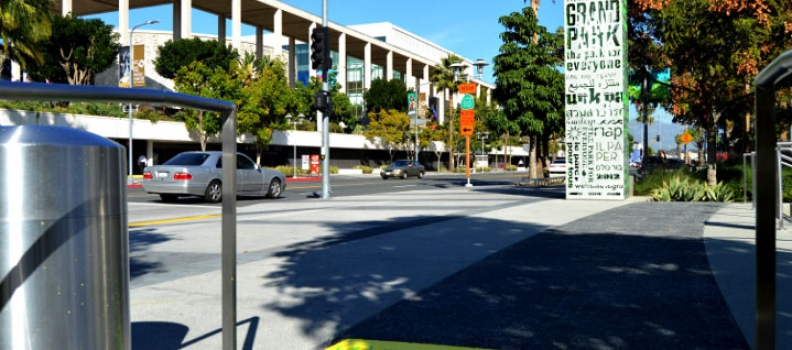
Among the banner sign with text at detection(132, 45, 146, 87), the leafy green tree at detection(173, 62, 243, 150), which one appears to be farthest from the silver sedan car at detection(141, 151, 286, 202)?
the leafy green tree at detection(173, 62, 243, 150)

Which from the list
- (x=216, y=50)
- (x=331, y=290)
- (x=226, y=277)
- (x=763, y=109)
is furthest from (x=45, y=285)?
(x=216, y=50)

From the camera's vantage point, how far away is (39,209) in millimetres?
2010

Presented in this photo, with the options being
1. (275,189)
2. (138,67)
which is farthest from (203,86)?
Answer: (275,189)

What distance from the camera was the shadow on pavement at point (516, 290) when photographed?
4172 millimetres

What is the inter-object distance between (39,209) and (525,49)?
28.7 metres

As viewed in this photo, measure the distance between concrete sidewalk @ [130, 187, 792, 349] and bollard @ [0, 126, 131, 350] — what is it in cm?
195

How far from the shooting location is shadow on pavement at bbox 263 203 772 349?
4172 millimetres

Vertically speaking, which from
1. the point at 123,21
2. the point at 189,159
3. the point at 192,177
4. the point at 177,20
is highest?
the point at 177,20

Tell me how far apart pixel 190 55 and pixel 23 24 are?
26.4 meters

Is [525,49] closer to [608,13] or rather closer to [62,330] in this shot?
[608,13]

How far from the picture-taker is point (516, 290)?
215 inches

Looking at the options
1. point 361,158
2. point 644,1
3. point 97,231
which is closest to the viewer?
point 97,231

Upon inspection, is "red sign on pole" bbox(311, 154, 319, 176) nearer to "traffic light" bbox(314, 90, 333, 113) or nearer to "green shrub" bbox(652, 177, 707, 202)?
"traffic light" bbox(314, 90, 333, 113)

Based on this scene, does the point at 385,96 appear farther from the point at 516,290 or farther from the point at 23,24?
the point at 516,290
